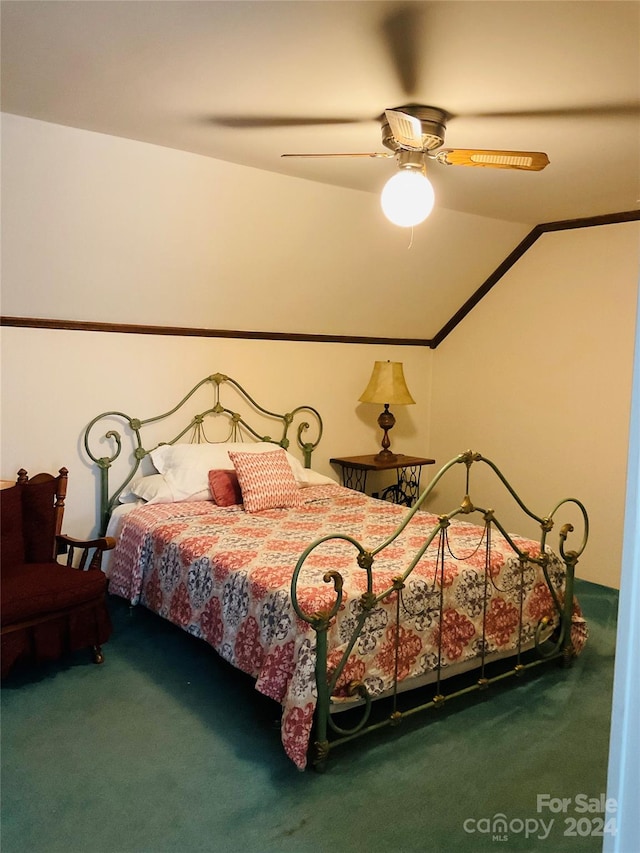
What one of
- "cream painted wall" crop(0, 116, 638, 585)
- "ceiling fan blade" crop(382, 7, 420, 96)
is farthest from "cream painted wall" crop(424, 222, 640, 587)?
"ceiling fan blade" crop(382, 7, 420, 96)

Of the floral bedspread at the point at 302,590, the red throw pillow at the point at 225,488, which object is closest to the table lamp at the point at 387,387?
the floral bedspread at the point at 302,590

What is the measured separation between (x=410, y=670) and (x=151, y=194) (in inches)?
101

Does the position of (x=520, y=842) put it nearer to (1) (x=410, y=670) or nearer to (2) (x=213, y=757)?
(1) (x=410, y=670)

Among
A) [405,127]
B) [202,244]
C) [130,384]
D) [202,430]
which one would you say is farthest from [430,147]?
[202,430]

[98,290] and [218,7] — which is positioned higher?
[218,7]

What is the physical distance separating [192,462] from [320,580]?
1600 millimetres

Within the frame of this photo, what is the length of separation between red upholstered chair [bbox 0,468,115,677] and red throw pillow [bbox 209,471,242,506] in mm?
759

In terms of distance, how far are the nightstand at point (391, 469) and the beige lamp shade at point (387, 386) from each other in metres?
0.46

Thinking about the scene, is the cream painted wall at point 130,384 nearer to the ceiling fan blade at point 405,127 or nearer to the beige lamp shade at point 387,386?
the beige lamp shade at point 387,386

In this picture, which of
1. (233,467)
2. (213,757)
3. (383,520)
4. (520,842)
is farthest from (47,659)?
(520,842)

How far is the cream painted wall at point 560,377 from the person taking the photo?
14.7 ft

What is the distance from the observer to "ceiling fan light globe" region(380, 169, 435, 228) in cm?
273

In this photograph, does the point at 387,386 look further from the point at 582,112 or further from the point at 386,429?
the point at 582,112

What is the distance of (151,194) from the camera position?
3463 millimetres
